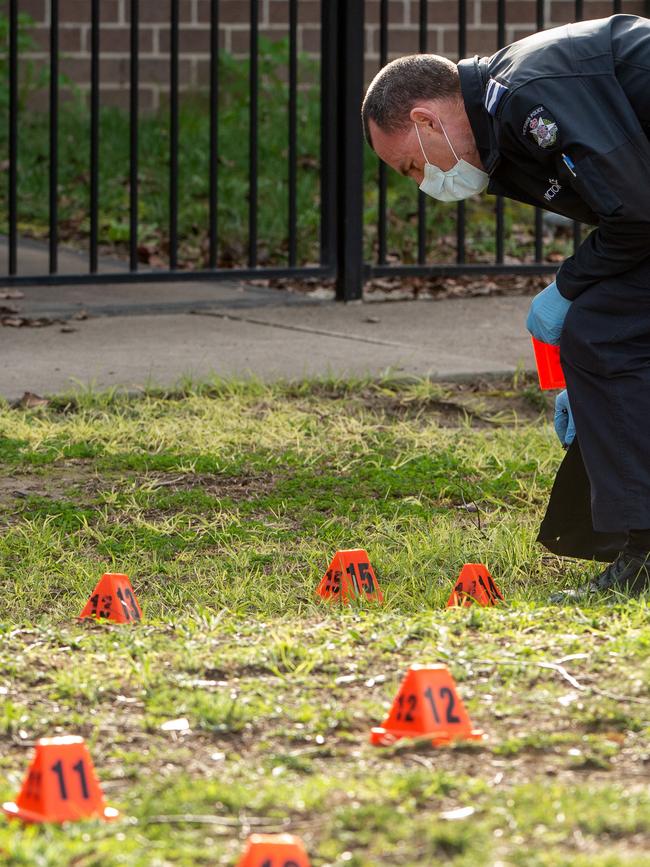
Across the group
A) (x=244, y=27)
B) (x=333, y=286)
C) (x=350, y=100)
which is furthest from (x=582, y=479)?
(x=244, y=27)

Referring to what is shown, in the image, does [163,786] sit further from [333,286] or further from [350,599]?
[333,286]

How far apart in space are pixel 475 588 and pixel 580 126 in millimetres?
1041

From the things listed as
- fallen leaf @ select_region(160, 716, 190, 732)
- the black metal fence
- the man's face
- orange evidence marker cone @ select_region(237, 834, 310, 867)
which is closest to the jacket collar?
the man's face

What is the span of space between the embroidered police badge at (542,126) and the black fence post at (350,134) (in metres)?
3.93

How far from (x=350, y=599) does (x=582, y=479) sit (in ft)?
2.17

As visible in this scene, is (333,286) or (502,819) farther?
(333,286)

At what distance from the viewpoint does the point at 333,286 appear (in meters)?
7.84

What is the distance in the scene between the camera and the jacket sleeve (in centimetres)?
295

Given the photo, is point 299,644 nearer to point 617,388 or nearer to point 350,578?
point 350,578

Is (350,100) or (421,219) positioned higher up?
(350,100)

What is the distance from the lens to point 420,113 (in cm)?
325

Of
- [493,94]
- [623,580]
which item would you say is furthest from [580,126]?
[623,580]

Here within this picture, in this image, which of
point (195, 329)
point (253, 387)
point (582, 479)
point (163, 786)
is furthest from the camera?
point (195, 329)

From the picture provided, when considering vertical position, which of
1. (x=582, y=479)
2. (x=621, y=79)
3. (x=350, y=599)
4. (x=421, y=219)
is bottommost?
(x=350, y=599)
